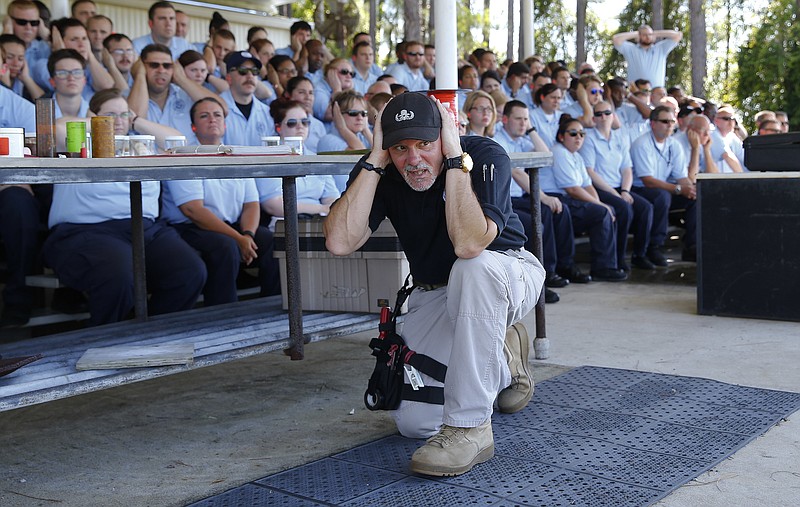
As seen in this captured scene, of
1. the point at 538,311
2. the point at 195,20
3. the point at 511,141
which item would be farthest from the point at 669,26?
the point at 538,311

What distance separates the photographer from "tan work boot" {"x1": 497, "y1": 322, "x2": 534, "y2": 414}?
3.52 m

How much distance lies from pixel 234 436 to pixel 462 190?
1218 millimetres

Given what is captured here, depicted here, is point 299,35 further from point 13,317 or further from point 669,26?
point 669,26

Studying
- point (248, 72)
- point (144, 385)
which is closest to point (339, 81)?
point (248, 72)

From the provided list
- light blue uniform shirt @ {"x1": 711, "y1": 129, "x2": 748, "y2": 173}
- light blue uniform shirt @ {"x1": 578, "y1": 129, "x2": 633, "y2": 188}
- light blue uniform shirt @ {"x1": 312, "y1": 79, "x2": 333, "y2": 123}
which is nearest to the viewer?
light blue uniform shirt @ {"x1": 312, "y1": 79, "x2": 333, "y2": 123}

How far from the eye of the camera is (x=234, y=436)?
133 inches

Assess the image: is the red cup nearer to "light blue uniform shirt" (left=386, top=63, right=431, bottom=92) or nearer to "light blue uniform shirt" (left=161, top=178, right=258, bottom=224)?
"light blue uniform shirt" (left=161, top=178, right=258, bottom=224)

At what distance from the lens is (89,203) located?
4.68 m

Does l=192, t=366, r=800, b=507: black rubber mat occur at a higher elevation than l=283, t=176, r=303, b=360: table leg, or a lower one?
lower

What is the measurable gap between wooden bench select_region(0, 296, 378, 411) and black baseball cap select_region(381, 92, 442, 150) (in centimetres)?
98

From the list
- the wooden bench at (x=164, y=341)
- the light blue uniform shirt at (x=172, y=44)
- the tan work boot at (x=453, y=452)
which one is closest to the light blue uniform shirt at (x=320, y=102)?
the light blue uniform shirt at (x=172, y=44)

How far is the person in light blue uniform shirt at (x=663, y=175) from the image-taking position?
8.48 m

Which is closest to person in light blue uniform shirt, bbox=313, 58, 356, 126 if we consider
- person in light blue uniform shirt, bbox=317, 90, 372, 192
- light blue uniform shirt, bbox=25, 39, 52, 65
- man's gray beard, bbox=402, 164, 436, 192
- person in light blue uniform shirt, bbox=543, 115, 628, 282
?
person in light blue uniform shirt, bbox=317, 90, 372, 192

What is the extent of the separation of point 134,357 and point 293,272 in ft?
2.41
